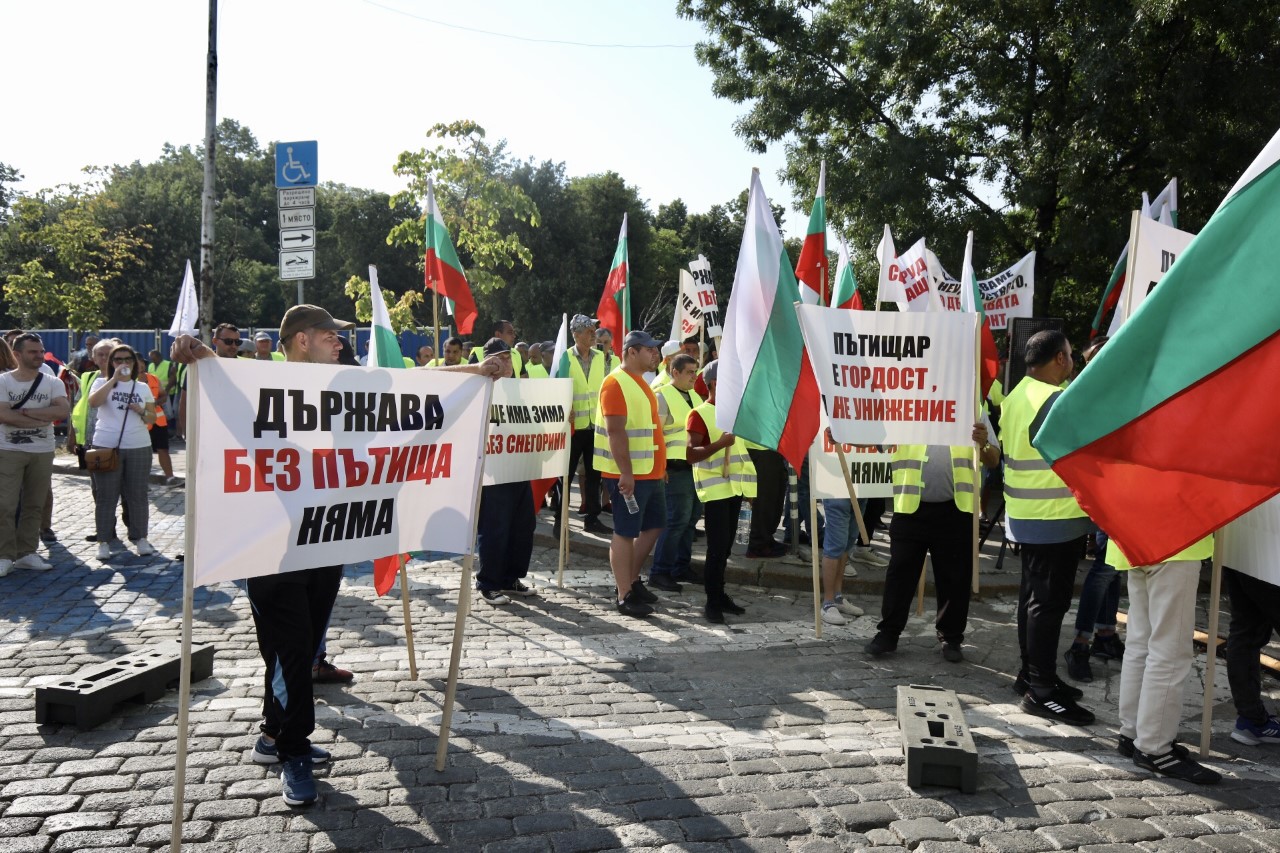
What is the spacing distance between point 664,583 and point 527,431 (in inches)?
75.5

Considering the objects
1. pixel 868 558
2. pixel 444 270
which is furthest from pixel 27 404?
pixel 868 558

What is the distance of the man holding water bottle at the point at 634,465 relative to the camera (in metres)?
7.42

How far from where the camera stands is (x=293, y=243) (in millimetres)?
12336

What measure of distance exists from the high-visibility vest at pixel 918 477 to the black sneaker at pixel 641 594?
2.12 meters

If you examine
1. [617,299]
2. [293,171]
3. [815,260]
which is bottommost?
[815,260]

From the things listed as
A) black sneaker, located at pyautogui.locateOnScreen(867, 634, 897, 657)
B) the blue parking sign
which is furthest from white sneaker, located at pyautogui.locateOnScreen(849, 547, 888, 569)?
the blue parking sign

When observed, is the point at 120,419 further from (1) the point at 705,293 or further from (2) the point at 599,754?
(1) the point at 705,293

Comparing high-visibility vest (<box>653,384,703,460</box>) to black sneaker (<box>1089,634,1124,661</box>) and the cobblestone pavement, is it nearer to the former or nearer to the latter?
the cobblestone pavement

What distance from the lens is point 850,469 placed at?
797cm

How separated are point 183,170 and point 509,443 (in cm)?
6735

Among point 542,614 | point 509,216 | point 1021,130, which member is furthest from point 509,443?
point 509,216

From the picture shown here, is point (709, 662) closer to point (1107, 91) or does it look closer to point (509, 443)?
point (509, 443)

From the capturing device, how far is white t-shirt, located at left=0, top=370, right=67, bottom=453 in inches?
334

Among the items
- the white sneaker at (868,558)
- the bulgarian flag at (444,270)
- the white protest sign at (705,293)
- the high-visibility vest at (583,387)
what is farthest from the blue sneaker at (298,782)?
the white protest sign at (705,293)
